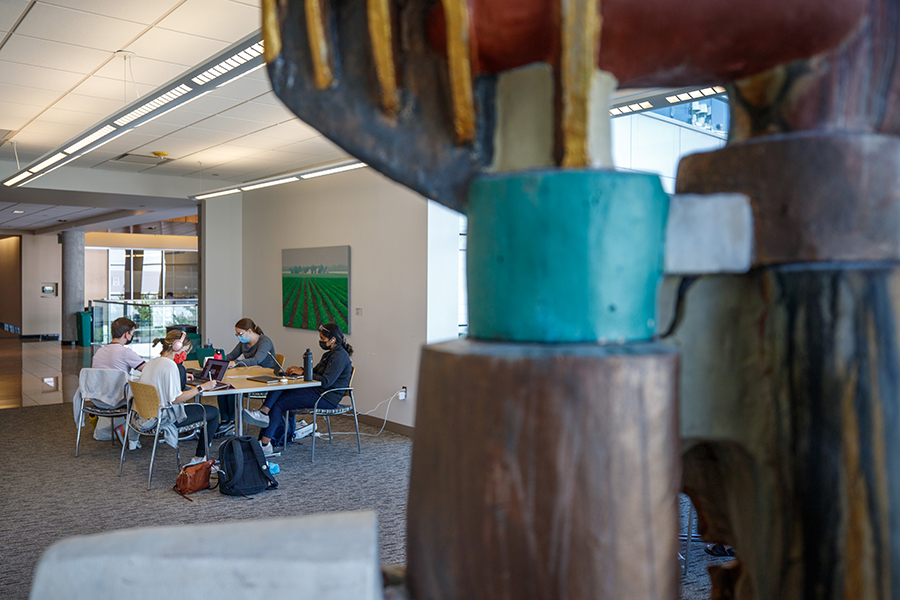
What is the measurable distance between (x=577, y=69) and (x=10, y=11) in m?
4.39

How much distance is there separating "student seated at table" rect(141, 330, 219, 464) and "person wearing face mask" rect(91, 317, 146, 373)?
0.70 metres

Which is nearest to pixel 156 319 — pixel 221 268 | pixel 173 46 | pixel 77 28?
pixel 221 268

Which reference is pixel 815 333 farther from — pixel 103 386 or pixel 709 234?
pixel 103 386

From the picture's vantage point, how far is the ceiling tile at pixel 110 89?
5.05 meters

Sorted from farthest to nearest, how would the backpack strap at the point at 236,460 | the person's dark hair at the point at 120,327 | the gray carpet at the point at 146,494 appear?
the person's dark hair at the point at 120,327
the backpack strap at the point at 236,460
the gray carpet at the point at 146,494

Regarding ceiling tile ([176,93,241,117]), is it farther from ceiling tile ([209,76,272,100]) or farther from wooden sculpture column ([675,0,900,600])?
wooden sculpture column ([675,0,900,600])

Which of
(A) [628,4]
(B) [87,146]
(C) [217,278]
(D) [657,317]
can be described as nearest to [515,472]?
(D) [657,317]

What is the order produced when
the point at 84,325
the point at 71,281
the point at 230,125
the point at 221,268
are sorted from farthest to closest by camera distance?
the point at 71,281 → the point at 84,325 → the point at 221,268 → the point at 230,125

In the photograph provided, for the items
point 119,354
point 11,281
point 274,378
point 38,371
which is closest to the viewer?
point 274,378

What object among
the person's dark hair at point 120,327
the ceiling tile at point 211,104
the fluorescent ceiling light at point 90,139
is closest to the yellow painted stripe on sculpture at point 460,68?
the fluorescent ceiling light at point 90,139

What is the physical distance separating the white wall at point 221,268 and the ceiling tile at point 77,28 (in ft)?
17.6

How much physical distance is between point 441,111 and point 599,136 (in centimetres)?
18

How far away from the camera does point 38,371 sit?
37.0 feet

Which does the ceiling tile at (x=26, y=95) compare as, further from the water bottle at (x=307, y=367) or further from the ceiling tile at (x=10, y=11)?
the water bottle at (x=307, y=367)
